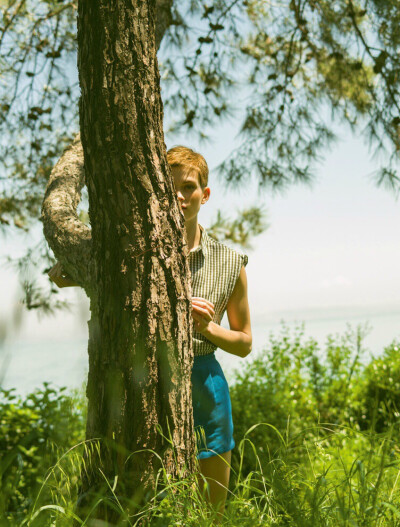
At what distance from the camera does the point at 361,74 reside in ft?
12.1

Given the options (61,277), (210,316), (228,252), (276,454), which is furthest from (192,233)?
(276,454)

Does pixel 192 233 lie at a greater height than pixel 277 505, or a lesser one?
greater

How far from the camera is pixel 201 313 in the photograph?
4.66ft

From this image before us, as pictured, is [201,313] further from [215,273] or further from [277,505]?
[277,505]

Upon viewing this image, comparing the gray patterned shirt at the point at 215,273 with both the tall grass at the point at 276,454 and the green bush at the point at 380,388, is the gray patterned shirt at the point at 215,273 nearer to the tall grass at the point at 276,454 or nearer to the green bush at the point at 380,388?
the tall grass at the point at 276,454

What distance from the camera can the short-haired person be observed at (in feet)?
4.96

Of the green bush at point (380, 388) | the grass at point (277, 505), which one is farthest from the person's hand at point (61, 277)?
the green bush at point (380, 388)

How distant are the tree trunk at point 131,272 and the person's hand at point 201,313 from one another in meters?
0.08

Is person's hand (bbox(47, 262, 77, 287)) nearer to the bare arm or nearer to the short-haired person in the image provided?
the short-haired person

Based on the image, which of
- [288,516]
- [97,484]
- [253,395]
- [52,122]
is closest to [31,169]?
[52,122]

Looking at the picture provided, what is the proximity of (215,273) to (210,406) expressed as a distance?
0.40 meters

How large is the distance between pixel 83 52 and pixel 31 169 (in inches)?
89.7

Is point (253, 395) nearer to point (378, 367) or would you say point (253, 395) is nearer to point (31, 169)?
point (378, 367)

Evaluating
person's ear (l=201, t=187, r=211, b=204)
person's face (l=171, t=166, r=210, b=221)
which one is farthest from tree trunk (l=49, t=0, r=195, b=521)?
person's ear (l=201, t=187, r=211, b=204)
